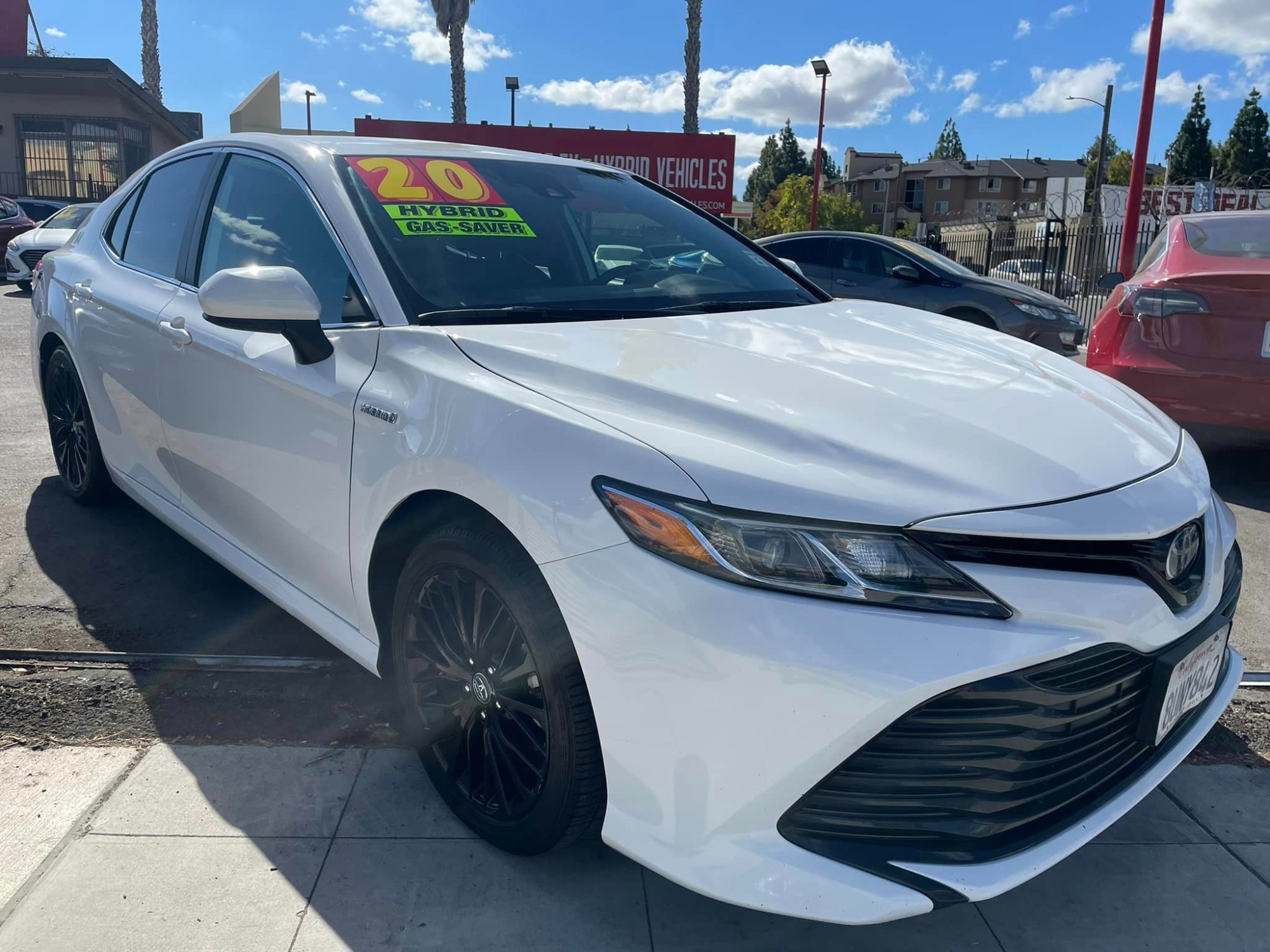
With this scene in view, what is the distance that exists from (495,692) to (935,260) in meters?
8.95

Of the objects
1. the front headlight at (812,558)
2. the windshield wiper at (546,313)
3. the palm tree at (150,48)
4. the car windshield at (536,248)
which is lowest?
the front headlight at (812,558)

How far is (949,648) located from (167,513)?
2.81 meters

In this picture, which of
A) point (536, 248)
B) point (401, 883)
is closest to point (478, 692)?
point (401, 883)

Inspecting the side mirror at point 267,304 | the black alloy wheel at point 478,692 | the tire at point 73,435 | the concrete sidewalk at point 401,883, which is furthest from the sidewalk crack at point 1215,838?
the tire at point 73,435

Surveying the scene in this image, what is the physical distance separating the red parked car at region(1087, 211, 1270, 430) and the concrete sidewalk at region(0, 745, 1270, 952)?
2.85 metres

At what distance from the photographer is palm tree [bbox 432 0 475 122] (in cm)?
2945

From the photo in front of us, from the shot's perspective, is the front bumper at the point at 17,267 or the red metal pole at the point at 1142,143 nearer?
the red metal pole at the point at 1142,143

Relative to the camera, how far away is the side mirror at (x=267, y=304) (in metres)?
2.37

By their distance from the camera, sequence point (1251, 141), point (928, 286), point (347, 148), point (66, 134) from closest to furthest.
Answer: point (347, 148)
point (928, 286)
point (66, 134)
point (1251, 141)

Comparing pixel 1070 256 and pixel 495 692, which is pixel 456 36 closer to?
pixel 1070 256

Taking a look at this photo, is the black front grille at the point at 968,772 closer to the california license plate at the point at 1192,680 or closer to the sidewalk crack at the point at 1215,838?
the california license plate at the point at 1192,680

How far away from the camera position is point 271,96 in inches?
1084

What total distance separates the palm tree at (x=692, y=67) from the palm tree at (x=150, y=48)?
48.1 feet

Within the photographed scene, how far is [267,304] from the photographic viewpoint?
237 centimetres
